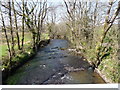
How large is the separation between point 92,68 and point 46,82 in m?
1.71

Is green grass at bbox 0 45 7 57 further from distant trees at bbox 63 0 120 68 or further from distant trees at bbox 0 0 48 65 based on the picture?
distant trees at bbox 63 0 120 68

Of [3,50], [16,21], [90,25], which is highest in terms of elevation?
[16,21]

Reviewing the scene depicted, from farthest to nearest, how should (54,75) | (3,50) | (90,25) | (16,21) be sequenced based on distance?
1. (90,25)
2. (16,21)
3. (54,75)
4. (3,50)

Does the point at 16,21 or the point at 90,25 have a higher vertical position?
the point at 16,21

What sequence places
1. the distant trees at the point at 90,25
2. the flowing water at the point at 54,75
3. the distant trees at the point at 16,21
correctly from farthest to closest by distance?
the distant trees at the point at 90,25, the distant trees at the point at 16,21, the flowing water at the point at 54,75

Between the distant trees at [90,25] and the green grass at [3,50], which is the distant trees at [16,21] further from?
the distant trees at [90,25]

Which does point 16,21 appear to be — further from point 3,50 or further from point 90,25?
point 90,25

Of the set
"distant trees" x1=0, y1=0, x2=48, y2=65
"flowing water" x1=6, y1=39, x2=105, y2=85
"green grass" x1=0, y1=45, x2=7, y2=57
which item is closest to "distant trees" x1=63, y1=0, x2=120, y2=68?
"flowing water" x1=6, y1=39, x2=105, y2=85

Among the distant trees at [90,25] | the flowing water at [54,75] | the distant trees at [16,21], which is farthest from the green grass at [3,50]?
the distant trees at [90,25]

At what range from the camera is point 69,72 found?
4277mm

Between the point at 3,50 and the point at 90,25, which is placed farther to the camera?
the point at 90,25

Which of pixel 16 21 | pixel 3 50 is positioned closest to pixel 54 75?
pixel 3 50

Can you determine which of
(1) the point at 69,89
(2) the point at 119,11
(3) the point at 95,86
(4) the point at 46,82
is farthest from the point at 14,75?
(2) the point at 119,11

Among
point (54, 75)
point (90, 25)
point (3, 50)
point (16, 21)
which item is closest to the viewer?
point (3, 50)
